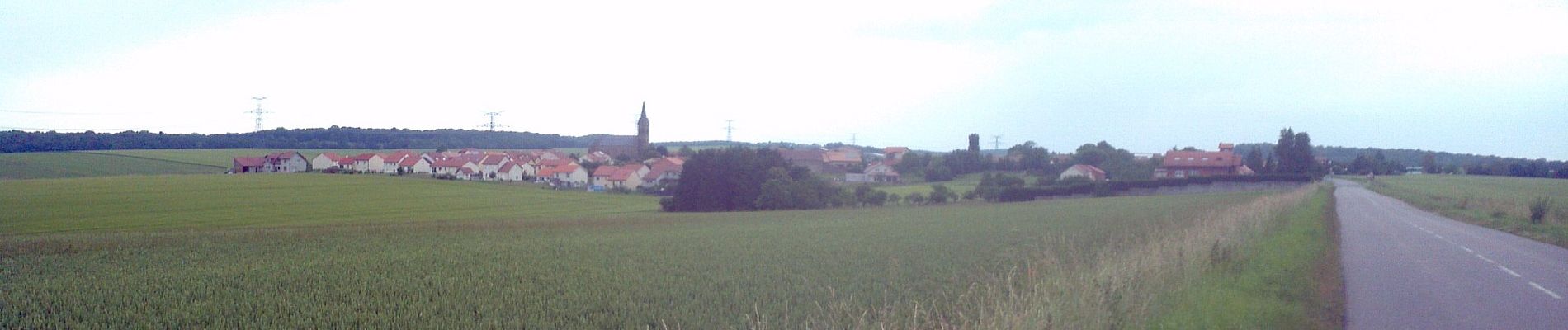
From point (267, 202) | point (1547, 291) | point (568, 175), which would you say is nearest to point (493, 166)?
point (568, 175)

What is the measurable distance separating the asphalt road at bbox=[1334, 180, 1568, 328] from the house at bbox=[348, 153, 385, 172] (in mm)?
45624

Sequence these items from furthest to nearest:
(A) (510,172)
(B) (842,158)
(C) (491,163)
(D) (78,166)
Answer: (B) (842,158) < (C) (491,163) < (A) (510,172) < (D) (78,166)

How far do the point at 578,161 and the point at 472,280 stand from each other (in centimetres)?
5798

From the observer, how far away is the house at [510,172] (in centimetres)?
5634

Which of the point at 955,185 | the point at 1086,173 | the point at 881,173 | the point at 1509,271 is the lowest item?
the point at 955,185

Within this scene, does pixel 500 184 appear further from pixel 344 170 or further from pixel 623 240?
pixel 623 240

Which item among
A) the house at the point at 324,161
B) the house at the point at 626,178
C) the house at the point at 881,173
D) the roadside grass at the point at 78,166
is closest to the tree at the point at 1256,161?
the house at the point at 881,173

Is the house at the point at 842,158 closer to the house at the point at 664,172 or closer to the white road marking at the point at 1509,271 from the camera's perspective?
the house at the point at 664,172

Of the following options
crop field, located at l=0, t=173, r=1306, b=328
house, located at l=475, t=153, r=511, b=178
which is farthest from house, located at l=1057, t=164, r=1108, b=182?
crop field, located at l=0, t=173, r=1306, b=328

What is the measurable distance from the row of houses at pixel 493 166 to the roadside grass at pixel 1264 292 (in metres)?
44.7

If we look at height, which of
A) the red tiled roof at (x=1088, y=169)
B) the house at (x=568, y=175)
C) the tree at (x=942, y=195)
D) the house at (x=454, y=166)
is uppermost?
the red tiled roof at (x=1088, y=169)

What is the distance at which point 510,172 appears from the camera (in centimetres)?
5712

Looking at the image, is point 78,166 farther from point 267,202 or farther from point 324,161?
point 324,161

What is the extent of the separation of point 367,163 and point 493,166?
8716 millimetres
